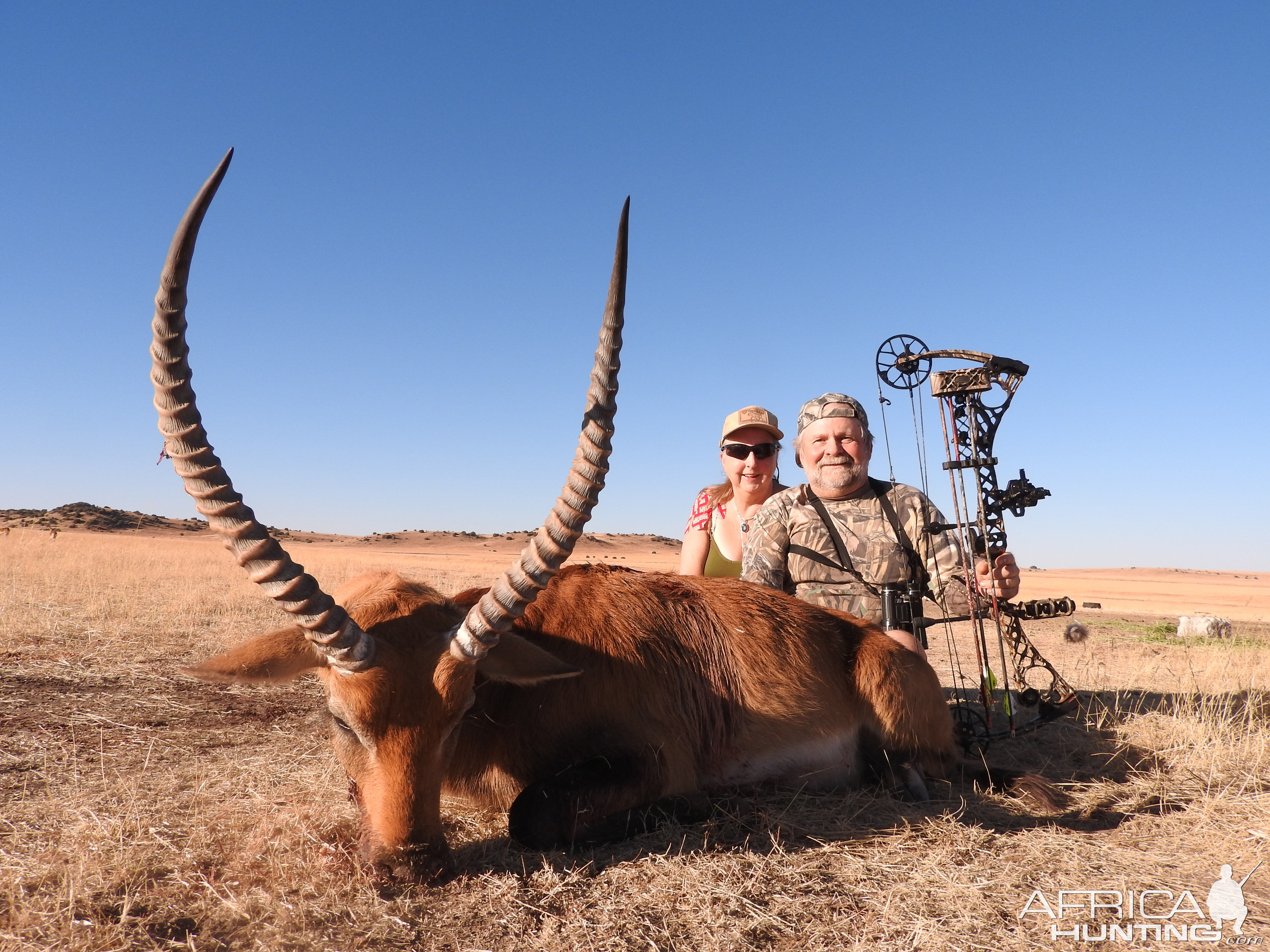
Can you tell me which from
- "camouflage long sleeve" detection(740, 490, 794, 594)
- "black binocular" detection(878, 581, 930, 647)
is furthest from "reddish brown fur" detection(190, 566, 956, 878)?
"camouflage long sleeve" detection(740, 490, 794, 594)

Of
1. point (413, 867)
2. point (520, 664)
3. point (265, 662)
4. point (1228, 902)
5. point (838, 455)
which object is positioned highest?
point (838, 455)

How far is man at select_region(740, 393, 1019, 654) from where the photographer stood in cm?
639

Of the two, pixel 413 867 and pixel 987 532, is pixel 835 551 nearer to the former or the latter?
pixel 987 532

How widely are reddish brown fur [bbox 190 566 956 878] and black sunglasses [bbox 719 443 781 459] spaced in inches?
110

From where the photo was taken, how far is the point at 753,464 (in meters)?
8.04

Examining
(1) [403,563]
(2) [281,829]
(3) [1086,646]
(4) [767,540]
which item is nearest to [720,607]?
(4) [767,540]

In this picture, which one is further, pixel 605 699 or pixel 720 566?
pixel 720 566

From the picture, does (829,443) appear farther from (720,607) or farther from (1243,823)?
(1243,823)

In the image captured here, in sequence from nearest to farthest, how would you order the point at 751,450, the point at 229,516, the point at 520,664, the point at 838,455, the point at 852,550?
the point at 229,516 → the point at 520,664 → the point at 852,550 → the point at 838,455 → the point at 751,450

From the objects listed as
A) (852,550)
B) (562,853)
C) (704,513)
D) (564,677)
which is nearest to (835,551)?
(852,550)

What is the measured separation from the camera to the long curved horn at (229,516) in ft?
10.0

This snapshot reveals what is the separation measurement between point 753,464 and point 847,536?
67.8 inches

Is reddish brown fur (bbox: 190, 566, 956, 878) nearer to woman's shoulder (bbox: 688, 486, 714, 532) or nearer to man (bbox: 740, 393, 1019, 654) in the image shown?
Result: man (bbox: 740, 393, 1019, 654)

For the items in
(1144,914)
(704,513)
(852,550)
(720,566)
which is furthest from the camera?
(704,513)
